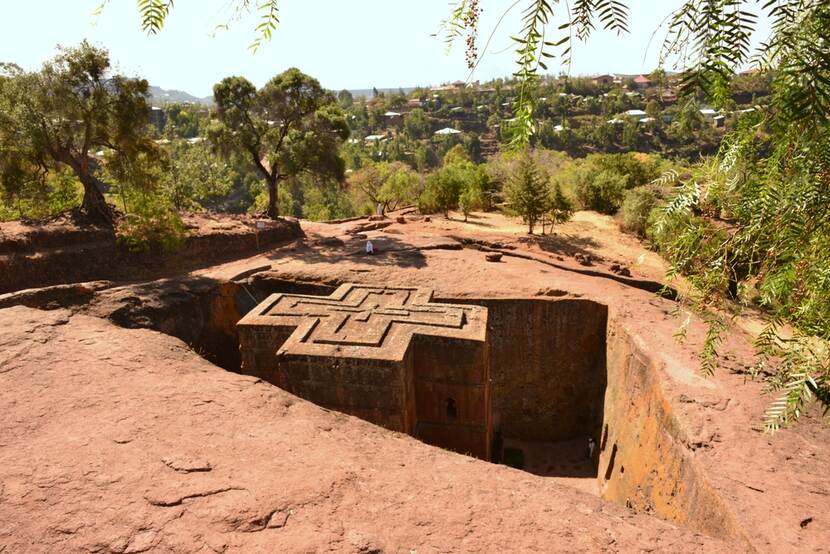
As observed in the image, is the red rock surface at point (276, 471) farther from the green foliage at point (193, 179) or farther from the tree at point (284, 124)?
the green foliage at point (193, 179)

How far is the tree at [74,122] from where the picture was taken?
1299 centimetres

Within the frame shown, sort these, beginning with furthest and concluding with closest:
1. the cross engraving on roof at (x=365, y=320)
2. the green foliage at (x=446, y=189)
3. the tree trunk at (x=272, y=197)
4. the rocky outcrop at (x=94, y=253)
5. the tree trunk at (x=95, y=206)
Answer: the green foliage at (x=446, y=189) → the tree trunk at (x=272, y=197) → the tree trunk at (x=95, y=206) → the rocky outcrop at (x=94, y=253) → the cross engraving on roof at (x=365, y=320)

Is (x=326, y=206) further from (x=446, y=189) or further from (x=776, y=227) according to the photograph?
(x=776, y=227)

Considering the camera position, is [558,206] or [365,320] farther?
[558,206]

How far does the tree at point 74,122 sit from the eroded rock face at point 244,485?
391 inches

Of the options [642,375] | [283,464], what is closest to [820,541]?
[642,375]

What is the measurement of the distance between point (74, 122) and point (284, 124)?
7.15 m

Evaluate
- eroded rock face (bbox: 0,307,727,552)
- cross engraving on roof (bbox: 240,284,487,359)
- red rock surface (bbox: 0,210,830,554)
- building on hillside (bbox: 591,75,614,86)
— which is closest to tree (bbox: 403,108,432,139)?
building on hillside (bbox: 591,75,614,86)

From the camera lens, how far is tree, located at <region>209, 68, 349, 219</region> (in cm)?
1864

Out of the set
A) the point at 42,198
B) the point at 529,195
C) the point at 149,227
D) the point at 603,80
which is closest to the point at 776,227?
the point at 149,227

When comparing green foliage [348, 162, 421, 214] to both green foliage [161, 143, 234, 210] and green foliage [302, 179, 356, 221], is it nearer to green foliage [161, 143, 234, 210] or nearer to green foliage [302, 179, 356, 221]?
A: green foliage [161, 143, 234, 210]

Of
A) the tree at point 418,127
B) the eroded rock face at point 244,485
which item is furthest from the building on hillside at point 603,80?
the eroded rock face at point 244,485

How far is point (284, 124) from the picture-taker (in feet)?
63.4

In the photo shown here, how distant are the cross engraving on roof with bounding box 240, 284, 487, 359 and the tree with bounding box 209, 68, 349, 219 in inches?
384
